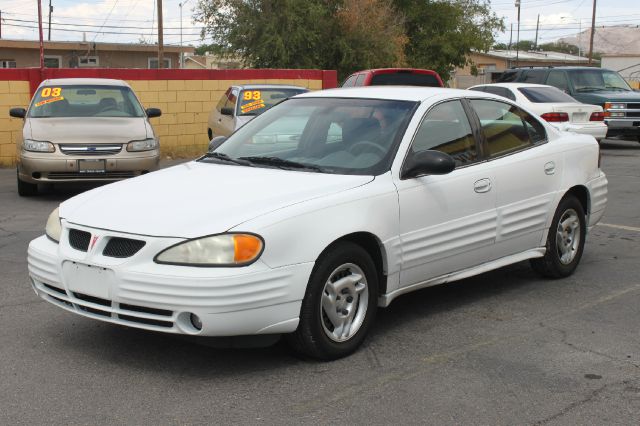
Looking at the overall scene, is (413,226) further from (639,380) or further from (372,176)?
(639,380)

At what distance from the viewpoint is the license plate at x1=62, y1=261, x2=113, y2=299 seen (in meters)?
4.62

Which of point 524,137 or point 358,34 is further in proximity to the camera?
point 358,34

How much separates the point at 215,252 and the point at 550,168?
3290 mm

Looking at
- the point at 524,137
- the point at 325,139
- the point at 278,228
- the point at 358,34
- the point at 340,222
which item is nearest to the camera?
the point at 278,228

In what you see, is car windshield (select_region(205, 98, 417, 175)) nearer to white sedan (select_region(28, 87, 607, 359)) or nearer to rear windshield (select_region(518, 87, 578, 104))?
white sedan (select_region(28, 87, 607, 359))

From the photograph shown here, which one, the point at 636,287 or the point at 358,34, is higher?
the point at 358,34

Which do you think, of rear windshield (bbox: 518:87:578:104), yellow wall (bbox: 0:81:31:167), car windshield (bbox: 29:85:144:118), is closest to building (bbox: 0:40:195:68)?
yellow wall (bbox: 0:81:31:167)

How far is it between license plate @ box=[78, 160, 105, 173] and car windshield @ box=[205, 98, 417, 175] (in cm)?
542

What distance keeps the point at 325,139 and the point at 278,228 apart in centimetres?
138

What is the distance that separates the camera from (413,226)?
5.47m

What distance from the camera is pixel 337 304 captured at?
197 inches

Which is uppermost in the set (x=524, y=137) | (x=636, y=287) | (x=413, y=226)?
(x=524, y=137)

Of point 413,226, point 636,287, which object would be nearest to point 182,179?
point 413,226

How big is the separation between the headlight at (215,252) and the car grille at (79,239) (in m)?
0.54
